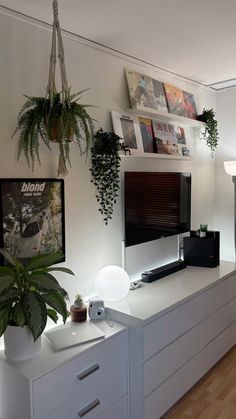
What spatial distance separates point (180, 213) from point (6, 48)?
1.82 meters

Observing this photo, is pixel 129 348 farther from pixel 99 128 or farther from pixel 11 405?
pixel 99 128

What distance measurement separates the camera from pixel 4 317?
1493 mm

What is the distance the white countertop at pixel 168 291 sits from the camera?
6.49 ft

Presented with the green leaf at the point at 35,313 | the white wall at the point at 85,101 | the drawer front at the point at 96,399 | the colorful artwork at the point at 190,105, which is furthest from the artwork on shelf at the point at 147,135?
the drawer front at the point at 96,399

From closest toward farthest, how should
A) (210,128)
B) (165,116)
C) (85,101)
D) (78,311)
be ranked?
(78,311) → (85,101) → (165,116) → (210,128)

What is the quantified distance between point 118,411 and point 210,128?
100 inches

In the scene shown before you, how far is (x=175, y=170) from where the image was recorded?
2.98 meters

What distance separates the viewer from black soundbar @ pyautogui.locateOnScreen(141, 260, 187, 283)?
2525 millimetres

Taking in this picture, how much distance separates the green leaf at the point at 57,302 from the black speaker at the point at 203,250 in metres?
1.60

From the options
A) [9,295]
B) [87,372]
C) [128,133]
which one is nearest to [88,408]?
[87,372]

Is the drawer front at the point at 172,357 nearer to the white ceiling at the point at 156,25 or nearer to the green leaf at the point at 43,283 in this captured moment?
the green leaf at the point at 43,283

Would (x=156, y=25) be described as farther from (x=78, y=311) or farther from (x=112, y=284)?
(x=78, y=311)

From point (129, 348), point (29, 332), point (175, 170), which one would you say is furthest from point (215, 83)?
point (29, 332)

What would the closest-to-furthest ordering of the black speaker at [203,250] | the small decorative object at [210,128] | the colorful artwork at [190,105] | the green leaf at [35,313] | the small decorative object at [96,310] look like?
the green leaf at [35,313] → the small decorative object at [96,310] → the black speaker at [203,250] → the colorful artwork at [190,105] → the small decorative object at [210,128]
